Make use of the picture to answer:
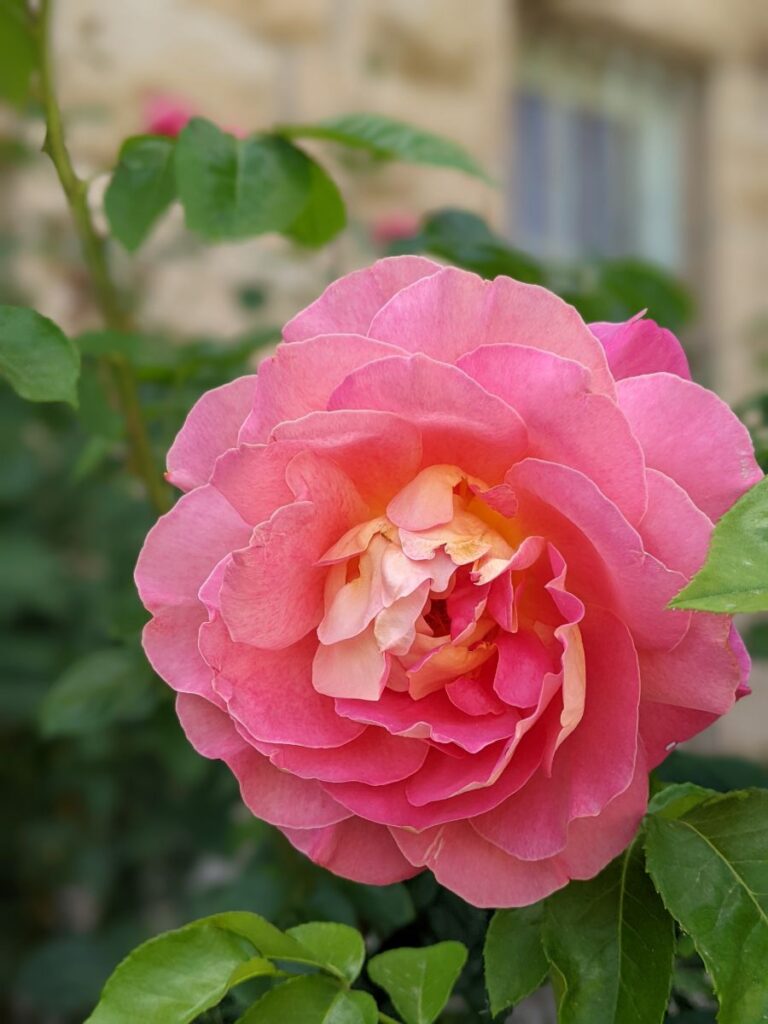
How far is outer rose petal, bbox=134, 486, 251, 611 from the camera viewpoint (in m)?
0.42

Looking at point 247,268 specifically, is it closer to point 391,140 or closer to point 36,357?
point 391,140

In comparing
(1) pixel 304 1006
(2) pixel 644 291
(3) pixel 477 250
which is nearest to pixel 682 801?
(1) pixel 304 1006

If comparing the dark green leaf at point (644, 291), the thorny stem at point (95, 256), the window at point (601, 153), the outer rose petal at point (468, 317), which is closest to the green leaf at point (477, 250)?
the dark green leaf at point (644, 291)

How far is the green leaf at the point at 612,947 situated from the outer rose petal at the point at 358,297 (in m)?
0.22

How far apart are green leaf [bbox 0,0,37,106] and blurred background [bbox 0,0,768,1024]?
0.15 m

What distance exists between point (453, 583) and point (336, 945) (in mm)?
138

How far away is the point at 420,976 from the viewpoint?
42 cm

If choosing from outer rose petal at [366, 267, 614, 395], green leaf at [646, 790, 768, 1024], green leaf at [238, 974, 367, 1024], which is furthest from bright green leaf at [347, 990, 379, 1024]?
outer rose petal at [366, 267, 614, 395]

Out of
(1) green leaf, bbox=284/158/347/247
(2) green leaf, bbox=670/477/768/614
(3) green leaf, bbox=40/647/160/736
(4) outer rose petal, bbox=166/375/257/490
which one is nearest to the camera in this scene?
(2) green leaf, bbox=670/477/768/614

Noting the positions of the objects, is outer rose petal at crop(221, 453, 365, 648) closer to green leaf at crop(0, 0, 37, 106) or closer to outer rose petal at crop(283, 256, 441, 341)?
outer rose petal at crop(283, 256, 441, 341)

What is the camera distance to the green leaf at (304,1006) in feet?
1.29

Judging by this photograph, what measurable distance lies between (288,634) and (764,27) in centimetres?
304

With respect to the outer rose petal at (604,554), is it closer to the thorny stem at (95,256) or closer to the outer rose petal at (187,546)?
the outer rose petal at (187,546)

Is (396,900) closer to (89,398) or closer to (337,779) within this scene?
(337,779)
